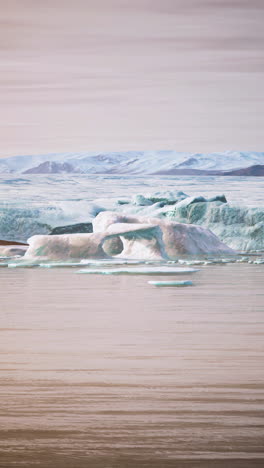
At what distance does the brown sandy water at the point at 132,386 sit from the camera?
2291 mm

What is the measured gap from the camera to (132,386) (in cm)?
314

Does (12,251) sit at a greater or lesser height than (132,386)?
lesser

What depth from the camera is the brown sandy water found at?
90.2 inches

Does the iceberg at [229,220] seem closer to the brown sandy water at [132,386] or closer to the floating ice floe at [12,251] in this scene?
the floating ice floe at [12,251]

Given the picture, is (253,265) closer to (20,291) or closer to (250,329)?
(20,291)

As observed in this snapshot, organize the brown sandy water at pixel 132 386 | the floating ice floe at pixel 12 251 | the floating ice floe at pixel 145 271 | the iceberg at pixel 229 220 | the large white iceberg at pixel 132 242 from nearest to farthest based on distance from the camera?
the brown sandy water at pixel 132 386 < the floating ice floe at pixel 145 271 < the large white iceberg at pixel 132 242 < the floating ice floe at pixel 12 251 < the iceberg at pixel 229 220

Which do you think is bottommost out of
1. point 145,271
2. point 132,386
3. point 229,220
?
point 229,220

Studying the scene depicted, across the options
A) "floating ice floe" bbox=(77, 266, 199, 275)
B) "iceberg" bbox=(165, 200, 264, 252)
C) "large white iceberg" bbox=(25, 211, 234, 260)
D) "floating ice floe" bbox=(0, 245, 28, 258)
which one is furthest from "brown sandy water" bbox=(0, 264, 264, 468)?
"iceberg" bbox=(165, 200, 264, 252)

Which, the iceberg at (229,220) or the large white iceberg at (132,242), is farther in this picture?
the iceberg at (229,220)

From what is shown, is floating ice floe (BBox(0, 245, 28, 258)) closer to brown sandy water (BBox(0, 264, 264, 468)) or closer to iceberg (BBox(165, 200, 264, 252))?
iceberg (BBox(165, 200, 264, 252))

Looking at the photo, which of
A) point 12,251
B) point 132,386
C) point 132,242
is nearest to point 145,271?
point 132,242

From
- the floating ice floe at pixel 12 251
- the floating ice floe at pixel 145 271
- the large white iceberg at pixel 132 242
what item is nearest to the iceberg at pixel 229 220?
the large white iceberg at pixel 132 242

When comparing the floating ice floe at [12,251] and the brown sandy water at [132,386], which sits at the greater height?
the brown sandy water at [132,386]

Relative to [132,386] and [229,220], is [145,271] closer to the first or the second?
[132,386]
